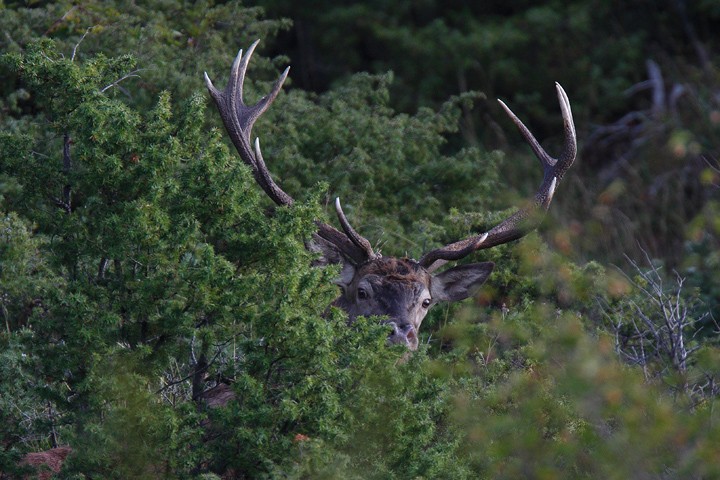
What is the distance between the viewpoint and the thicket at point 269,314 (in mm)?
4991

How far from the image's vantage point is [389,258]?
25.6 feet

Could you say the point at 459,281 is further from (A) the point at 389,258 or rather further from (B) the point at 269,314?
(B) the point at 269,314

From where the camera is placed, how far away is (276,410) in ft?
17.2

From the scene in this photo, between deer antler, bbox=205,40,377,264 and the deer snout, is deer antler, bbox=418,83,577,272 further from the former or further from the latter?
the deer snout

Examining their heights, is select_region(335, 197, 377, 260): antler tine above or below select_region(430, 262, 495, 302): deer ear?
above

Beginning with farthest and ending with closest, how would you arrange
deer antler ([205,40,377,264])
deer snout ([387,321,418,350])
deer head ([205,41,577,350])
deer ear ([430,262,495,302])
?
deer ear ([430,262,495,302]) < deer antler ([205,40,377,264]) < deer head ([205,41,577,350]) < deer snout ([387,321,418,350])

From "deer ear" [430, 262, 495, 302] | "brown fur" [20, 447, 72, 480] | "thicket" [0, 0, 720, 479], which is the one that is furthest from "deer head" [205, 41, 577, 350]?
"brown fur" [20, 447, 72, 480]

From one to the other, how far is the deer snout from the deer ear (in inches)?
30.3

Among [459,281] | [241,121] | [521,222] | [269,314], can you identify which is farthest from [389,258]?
[269,314]

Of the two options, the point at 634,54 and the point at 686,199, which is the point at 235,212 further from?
the point at 634,54

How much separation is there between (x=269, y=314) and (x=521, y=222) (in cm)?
317

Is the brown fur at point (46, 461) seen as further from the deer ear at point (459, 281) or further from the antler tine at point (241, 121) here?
the deer ear at point (459, 281)

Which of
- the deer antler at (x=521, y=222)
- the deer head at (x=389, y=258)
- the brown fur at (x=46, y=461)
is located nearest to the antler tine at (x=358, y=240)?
the deer head at (x=389, y=258)

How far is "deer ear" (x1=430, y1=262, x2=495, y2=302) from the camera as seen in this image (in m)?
8.06
